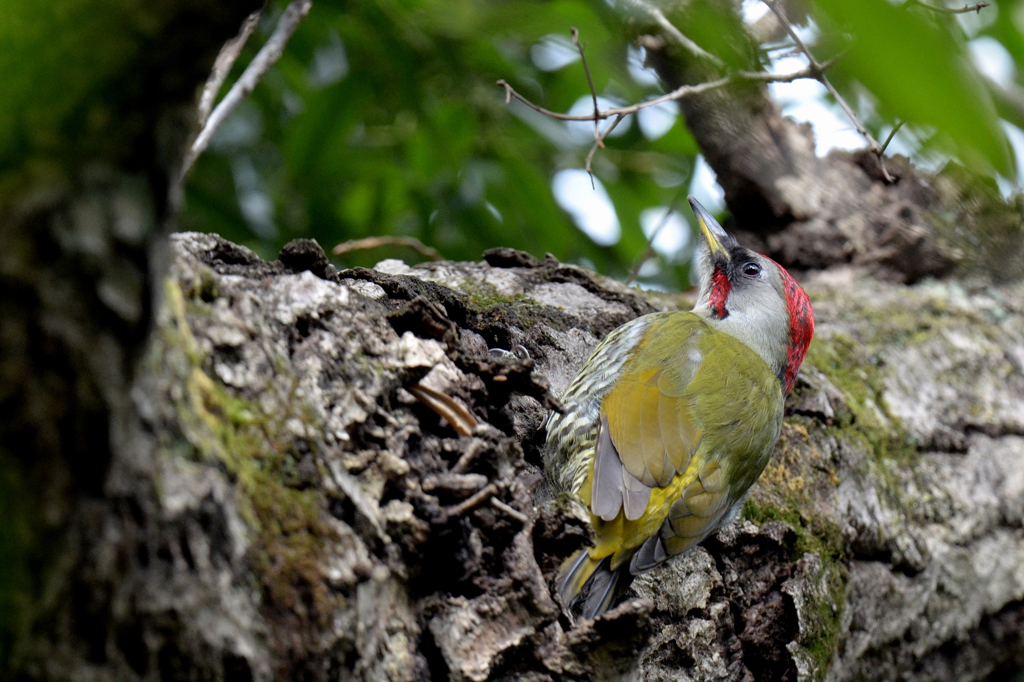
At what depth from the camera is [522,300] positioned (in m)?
2.52

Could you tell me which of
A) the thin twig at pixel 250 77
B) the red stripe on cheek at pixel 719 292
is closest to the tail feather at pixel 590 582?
the thin twig at pixel 250 77

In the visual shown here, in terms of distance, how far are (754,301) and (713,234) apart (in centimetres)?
41

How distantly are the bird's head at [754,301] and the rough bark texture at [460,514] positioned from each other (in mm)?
147

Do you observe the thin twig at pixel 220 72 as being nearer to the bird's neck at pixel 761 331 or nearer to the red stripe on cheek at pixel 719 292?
the bird's neck at pixel 761 331

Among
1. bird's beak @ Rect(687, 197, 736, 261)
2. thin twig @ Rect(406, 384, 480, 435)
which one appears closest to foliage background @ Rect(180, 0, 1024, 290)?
bird's beak @ Rect(687, 197, 736, 261)

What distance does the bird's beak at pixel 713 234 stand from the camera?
3.58 metres

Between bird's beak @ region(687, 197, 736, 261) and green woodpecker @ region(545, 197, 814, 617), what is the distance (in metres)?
0.41

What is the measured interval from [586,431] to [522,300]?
0.44 metres

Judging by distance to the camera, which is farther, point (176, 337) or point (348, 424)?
point (348, 424)

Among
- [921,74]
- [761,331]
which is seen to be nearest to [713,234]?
[761,331]

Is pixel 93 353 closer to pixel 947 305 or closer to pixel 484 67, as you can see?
pixel 484 67

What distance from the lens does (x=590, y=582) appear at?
2.07m

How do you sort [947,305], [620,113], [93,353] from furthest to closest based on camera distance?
[947,305] < [620,113] < [93,353]

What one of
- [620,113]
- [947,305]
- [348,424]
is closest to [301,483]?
[348,424]
